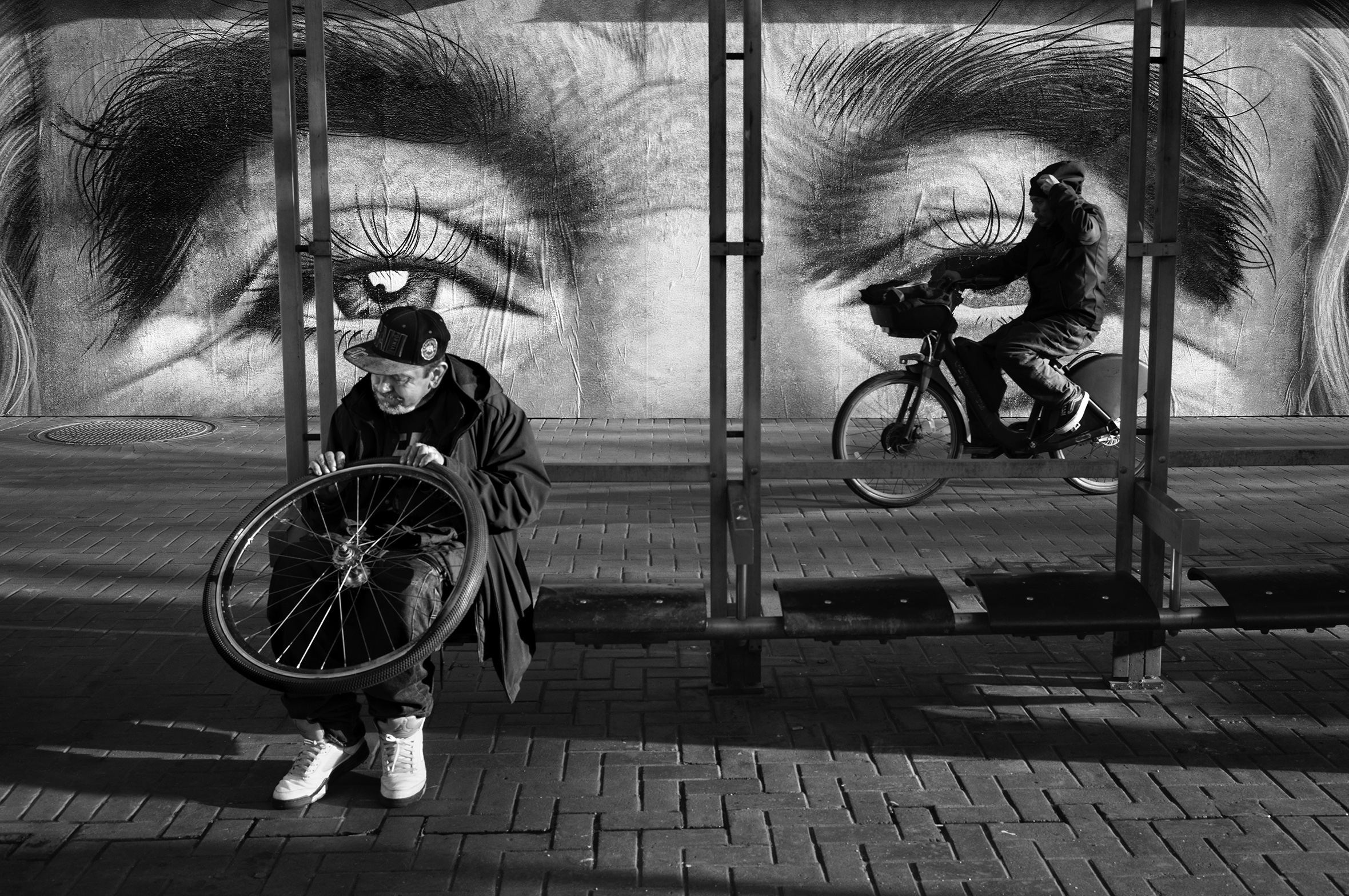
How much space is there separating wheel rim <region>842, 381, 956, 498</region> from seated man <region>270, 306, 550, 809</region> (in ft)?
13.6

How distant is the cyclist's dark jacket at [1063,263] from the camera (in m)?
7.16

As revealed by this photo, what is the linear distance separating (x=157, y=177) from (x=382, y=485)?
288 inches

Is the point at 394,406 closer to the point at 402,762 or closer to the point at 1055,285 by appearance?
the point at 402,762

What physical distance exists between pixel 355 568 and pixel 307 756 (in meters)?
0.56

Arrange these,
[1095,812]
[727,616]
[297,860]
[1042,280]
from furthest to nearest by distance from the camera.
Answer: [1042,280]
[727,616]
[1095,812]
[297,860]

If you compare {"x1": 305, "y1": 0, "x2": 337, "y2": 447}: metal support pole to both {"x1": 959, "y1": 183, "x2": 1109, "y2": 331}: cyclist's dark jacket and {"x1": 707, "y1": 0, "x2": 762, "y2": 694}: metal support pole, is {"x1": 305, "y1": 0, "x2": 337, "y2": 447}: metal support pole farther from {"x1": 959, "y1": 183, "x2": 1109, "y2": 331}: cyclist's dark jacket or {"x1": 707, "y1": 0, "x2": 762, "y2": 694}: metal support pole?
{"x1": 959, "y1": 183, "x2": 1109, "y2": 331}: cyclist's dark jacket

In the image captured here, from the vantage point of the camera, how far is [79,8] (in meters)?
10.2

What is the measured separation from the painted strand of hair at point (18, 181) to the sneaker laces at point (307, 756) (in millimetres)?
7757

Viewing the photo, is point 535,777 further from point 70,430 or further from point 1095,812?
point 70,430

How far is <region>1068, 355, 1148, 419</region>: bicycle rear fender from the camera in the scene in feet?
26.7

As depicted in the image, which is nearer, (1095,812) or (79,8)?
(1095,812)

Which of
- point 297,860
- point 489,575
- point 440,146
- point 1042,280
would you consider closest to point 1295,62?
point 1042,280

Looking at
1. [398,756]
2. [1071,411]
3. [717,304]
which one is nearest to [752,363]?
[717,304]

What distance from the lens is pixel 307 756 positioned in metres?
3.89
